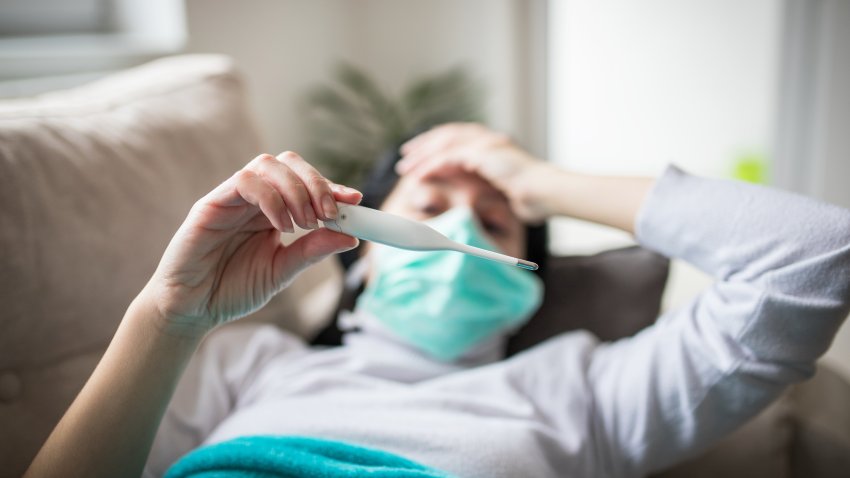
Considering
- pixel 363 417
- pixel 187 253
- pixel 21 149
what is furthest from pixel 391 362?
pixel 21 149

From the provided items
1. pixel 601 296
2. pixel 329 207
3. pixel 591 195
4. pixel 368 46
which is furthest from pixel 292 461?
pixel 368 46

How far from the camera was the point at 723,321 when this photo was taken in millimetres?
809

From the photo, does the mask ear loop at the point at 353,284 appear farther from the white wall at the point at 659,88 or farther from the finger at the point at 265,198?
the white wall at the point at 659,88

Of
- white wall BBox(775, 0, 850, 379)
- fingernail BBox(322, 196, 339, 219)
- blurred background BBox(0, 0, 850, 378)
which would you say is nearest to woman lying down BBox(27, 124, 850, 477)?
fingernail BBox(322, 196, 339, 219)

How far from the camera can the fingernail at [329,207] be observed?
2.00ft

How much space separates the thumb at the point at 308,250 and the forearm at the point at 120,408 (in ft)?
0.39

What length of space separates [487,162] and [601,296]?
13.6 inches

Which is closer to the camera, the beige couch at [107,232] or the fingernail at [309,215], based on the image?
the fingernail at [309,215]

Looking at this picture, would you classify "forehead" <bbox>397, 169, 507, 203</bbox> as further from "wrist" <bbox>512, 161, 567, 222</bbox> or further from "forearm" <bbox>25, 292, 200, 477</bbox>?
"forearm" <bbox>25, 292, 200, 477</bbox>

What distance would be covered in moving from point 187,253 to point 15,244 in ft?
0.82

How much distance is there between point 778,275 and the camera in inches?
29.9

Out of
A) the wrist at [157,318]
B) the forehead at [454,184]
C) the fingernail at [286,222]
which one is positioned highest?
the fingernail at [286,222]

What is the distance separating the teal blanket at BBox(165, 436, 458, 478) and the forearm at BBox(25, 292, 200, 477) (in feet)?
0.23

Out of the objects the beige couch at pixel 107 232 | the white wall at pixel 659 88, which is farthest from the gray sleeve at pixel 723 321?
the white wall at pixel 659 88
